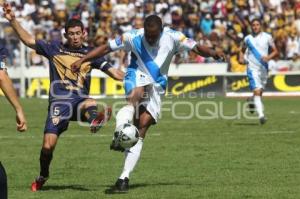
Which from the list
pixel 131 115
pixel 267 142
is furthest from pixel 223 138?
pixel 131 115

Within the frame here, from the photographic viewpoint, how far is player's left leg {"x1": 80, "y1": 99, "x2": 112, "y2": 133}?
1062 centimetres

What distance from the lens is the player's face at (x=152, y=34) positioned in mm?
10661

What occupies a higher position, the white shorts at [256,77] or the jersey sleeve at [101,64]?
the jersey sleeve at [101,64]

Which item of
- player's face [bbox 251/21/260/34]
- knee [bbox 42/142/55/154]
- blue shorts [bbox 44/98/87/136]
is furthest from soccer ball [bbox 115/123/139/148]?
player's face [bbox 251/21/260/34]

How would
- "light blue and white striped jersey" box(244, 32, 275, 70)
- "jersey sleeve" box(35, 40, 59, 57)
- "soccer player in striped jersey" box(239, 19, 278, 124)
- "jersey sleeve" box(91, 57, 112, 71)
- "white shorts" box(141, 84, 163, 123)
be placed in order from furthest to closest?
"light blue and white striped jersey" box(244, 32, 275, 70) → "soccer player in striped jersey" box(239, 19, 278, 124) → "jersey sleeve" box(91, 57, 112, 71) → "jersey sleeve" box(35, 40, 59, 57) → "white shorts" box(141, 84, 163, 123)

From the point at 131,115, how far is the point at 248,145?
18.7 ft

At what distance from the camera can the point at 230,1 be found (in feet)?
123

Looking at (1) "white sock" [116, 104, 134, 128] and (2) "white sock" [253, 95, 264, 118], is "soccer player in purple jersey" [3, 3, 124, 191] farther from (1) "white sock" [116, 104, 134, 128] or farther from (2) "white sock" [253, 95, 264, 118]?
(2) "white sock" [253, 95, 264, 118]

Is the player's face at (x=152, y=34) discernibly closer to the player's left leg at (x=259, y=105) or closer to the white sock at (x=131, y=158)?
the white sock at (x=131, y=158)

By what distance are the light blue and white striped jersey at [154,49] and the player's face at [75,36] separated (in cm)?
52

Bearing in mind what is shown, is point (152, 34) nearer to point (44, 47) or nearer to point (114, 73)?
point (114, 73)

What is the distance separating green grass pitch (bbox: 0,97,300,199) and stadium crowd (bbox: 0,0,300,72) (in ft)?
41.6

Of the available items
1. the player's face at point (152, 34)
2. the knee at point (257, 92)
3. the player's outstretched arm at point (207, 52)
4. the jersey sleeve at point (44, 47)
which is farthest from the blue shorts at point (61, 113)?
the knee at point (257, 92)

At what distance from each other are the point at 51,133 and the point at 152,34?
1.75 metres
